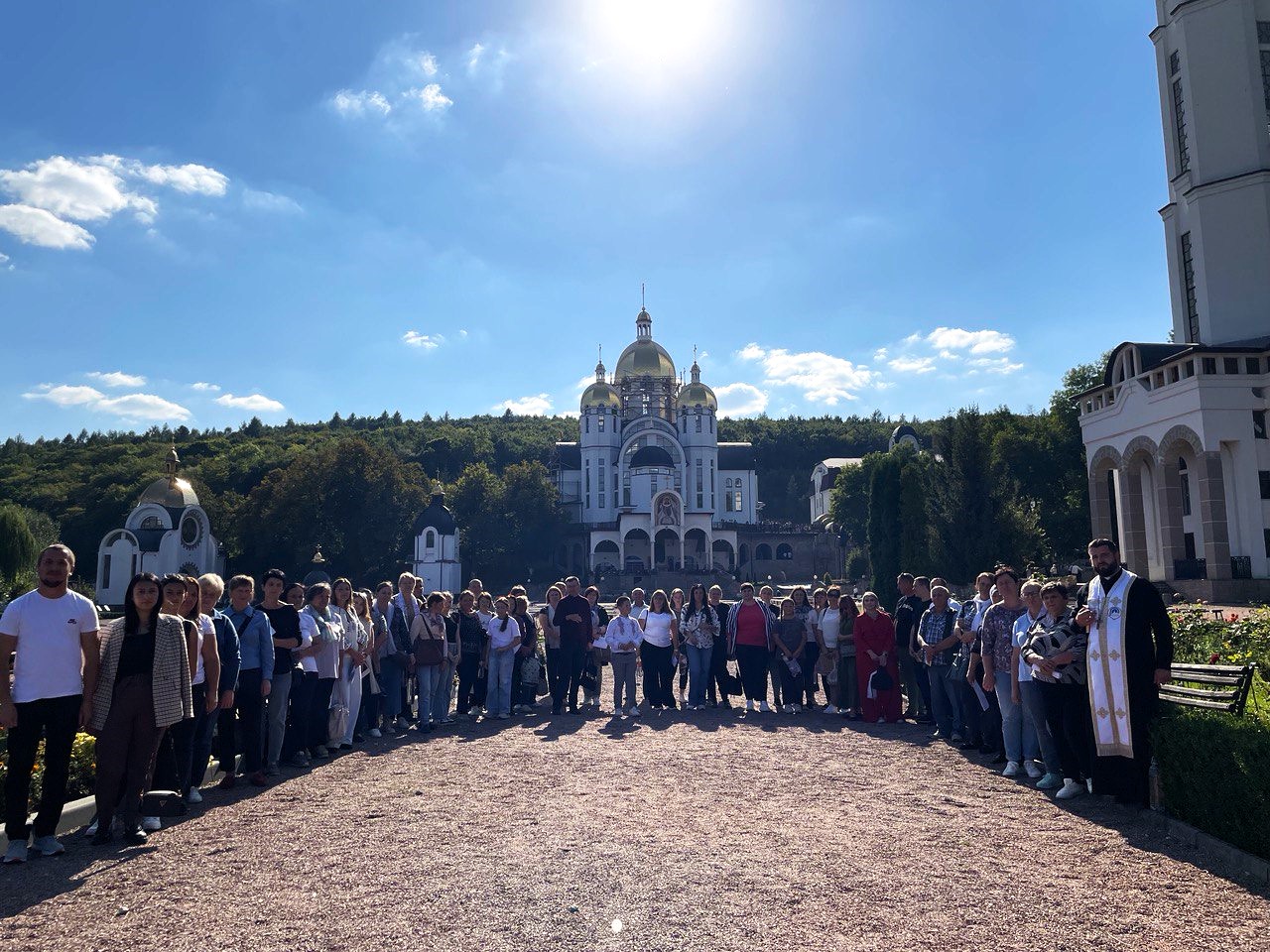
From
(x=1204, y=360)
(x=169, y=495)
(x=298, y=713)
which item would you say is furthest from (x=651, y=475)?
(x=298, y=713)

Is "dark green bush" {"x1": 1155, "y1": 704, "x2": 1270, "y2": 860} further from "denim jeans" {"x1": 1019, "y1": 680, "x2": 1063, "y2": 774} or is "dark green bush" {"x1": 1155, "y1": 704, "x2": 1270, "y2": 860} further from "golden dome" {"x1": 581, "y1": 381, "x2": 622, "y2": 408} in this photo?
"golden dome" {"x1": 581, "y1": 381, "x2": 622, "y2": 408}

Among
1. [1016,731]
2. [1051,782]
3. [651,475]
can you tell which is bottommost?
[1051,782]

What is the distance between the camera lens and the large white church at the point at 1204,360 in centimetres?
1966

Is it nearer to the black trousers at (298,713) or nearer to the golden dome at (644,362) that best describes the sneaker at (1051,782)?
the black trousers at (298,713)

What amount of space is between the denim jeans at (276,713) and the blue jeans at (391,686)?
7.73 feet

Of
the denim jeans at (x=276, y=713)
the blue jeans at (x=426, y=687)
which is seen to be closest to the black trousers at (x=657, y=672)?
the blue jeans at (x=426, y=687)

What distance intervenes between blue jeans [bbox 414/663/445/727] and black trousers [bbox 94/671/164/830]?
4.49 metres

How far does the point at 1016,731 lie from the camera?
7.61 meters

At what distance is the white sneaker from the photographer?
6.55 meters

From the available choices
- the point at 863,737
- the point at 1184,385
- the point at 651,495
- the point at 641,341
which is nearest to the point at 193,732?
the point at 863,737

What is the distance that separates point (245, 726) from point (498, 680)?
13.2 feet

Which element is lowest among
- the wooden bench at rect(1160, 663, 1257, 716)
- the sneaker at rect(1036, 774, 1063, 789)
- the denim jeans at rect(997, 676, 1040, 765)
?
the sneaker at rect(1036, 774, 1063, 789)

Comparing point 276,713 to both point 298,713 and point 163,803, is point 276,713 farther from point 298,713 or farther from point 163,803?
point 163,803

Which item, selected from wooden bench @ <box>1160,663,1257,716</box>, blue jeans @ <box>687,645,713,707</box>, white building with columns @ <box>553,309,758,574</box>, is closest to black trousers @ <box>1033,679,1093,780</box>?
wooden bench @ <box>1160,663,1257,716</box>
